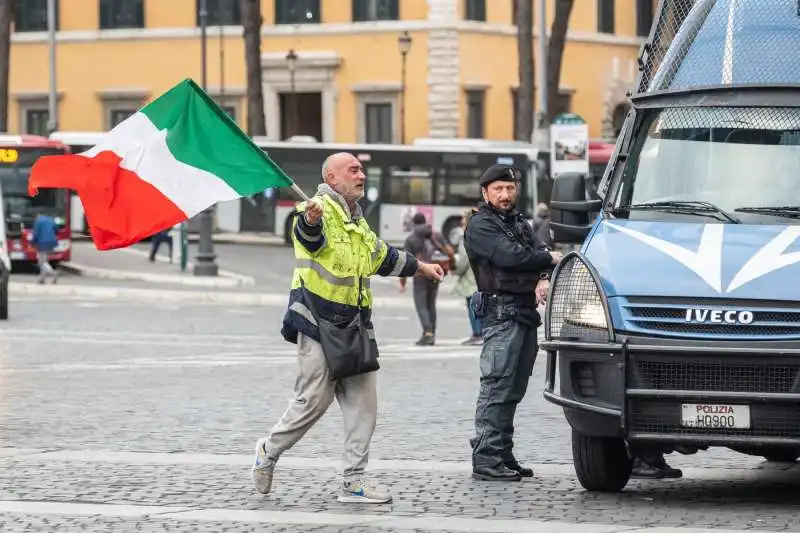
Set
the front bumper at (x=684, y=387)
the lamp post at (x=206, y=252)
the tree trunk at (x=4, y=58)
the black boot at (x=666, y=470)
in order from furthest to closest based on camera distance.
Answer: the tree trunk at (x=4, y=58), the lamp post at (x=206, y=252), the black boot at (x=666, y=470), the front bumper at (x=684, y=387)

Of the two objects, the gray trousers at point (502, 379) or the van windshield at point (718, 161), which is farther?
the gray trousers at point (502, 379)

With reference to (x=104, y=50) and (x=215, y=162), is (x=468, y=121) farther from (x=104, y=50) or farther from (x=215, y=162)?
(x=215, y=162)

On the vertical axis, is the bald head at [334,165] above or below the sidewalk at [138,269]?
above

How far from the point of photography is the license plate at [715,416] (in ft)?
33.3

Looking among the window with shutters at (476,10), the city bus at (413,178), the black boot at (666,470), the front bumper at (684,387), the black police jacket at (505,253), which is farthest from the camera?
the window with shutters at (476,10)

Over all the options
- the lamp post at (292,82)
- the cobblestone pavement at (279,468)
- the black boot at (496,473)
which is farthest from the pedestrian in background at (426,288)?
the lamp post at (292,82)

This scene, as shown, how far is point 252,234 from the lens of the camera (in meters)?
57.8

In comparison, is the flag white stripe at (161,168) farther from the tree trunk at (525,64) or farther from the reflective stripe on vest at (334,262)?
the tree trunk at (525,64)

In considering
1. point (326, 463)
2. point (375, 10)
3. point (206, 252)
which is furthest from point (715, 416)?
point (375, 10)

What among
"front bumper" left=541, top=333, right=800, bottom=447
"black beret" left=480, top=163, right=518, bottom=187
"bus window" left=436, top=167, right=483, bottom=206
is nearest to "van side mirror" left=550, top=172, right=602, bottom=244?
"black beret" left=480, top=163, right=518, bottom=187

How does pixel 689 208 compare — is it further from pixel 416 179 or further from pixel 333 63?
pixel 333 63

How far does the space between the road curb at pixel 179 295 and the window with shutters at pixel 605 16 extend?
32.0 m

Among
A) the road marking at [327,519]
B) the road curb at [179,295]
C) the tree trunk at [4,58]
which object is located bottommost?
the road curb at [179,295]

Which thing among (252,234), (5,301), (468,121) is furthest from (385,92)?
→ (5,301)
